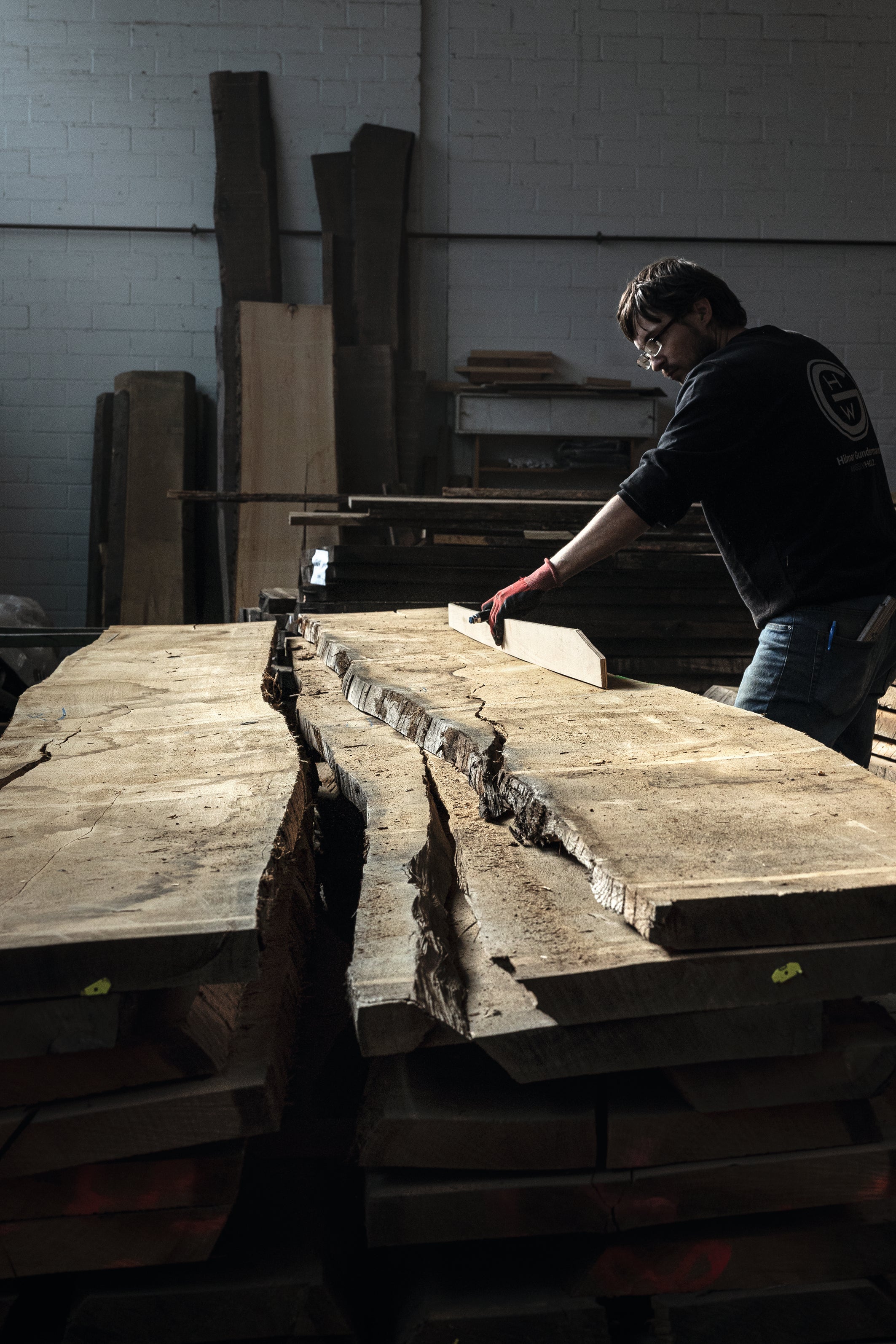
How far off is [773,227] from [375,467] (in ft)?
11.1

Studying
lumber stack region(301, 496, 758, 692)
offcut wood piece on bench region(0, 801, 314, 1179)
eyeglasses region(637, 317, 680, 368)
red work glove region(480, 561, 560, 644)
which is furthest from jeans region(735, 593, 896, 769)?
lumber stack region(301, 496, 758, 692)

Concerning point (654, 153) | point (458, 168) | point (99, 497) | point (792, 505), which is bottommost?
point (792, 505)

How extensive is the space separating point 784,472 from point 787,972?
1.36 meters

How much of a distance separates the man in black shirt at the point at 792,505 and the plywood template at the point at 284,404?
440 cm

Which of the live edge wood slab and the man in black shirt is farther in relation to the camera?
the man in black shirt

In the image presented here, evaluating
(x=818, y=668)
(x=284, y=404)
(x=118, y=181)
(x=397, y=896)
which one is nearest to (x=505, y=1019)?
(x=397, y=896)

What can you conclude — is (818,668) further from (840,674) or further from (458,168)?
(458,168)

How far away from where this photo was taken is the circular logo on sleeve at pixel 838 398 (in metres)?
2.10

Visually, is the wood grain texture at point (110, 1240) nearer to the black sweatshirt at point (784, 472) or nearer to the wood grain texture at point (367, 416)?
the black sweatshirt at point (784, 472)

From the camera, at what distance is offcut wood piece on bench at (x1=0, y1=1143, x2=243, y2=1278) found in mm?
1018

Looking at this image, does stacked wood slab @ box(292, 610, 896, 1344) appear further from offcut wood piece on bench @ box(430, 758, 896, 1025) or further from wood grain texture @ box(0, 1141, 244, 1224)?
wood grain texture @ box(0, 1141, 244, 1224)

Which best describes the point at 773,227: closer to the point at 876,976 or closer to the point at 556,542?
the point at 556,542

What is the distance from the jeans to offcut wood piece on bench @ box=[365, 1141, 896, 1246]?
3.60 ft

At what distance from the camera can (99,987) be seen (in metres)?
0.94
